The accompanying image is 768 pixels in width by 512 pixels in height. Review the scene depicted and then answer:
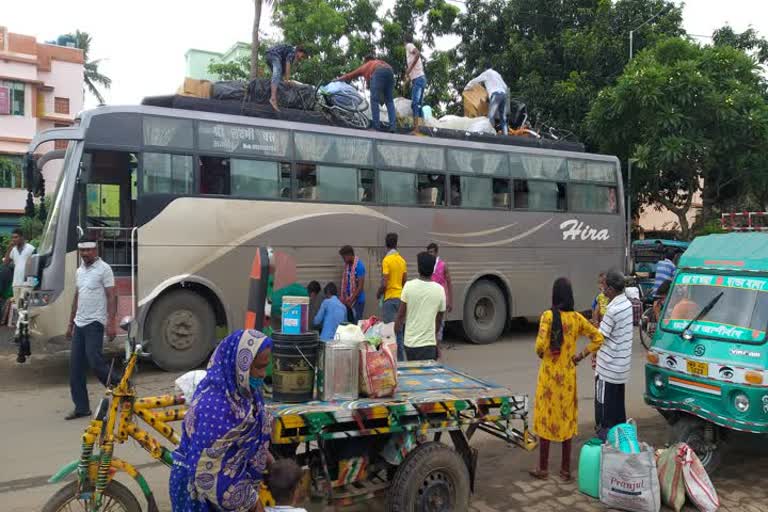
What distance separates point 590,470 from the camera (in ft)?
15.1

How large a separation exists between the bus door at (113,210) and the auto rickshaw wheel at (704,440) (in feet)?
20.0

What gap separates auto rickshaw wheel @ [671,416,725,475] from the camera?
16.6 feet

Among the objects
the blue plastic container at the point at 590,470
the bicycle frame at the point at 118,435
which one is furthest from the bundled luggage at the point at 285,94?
the blue plastic container at the point at 590,470

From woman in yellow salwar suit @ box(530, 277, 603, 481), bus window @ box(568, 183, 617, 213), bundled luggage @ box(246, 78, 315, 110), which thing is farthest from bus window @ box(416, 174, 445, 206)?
woman in yellow salwar suit @ box(530, 277, 603, 481)

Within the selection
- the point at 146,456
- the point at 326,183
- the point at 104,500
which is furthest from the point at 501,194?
the point at 104,500

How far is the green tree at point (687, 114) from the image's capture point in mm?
15289

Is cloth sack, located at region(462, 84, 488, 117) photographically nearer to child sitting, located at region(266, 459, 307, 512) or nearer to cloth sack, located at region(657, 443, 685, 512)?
cloth sack, located at region(657, 443, 685, 512)

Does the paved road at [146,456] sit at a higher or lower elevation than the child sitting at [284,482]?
lower

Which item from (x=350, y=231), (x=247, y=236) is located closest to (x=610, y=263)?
(x=350, y=231)

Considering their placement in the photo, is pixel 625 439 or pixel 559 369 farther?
pixel 559 369

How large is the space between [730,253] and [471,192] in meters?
6.12

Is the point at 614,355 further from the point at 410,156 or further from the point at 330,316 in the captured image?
the point at 410,156

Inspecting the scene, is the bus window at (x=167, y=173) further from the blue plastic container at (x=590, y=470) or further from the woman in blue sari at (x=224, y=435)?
the woman in blue sari at (x=224, y=435)

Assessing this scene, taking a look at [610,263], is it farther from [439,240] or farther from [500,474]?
[500,474]
